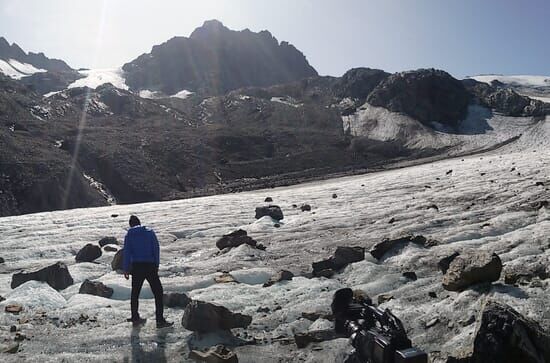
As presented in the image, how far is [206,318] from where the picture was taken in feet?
26.3

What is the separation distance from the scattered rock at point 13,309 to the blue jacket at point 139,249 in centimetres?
209

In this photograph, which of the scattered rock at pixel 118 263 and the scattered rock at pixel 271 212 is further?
the scattered rock at pixel 271 212

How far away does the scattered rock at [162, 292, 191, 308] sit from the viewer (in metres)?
9.48

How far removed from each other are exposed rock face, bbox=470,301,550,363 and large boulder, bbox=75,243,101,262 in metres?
10.6

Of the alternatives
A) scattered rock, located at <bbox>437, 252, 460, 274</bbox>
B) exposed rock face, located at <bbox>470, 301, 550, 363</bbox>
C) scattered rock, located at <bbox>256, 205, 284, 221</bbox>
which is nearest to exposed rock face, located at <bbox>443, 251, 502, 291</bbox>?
scattered rock, located at <bbox>437, 252, 460, 274</bbox>

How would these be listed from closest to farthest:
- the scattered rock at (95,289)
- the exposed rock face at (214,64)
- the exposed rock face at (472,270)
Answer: the exposed rock face at (472,270) < the scattered rock at (95,289) < the exposed rock face at (214,64)

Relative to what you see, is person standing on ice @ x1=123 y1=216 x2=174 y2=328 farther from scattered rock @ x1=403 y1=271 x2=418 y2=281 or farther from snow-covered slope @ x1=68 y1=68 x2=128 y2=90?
snow-covered slope @ x1=68 y1=68 x2=128 y2=90

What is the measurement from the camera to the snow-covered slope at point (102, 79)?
150 meters

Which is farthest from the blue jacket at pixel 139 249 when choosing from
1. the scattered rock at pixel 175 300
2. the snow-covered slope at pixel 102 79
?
the snow-covered slope at pixel 102 79

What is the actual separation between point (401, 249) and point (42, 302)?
7796 mm

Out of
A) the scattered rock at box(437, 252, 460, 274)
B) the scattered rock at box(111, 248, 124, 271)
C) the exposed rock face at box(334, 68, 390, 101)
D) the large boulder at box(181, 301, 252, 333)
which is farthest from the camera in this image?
the exposed rock face at box(334, 68, 390, 101)

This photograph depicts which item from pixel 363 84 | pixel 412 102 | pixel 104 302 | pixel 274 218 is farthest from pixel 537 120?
pixel 104 302

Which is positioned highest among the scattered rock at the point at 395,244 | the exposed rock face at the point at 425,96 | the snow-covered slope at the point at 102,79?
the snow-covered slope at the point at 102,79

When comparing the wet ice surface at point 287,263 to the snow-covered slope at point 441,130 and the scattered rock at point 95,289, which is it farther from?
the snow-covered slope at point 441,130
